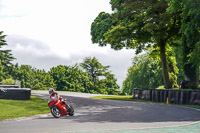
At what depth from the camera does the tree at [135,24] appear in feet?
96.7

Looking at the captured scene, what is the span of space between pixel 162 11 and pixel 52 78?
64970 millimetres

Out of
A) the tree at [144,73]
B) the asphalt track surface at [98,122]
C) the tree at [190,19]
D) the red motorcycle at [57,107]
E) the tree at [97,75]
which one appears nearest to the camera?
the asphalt track surface at [98,122]

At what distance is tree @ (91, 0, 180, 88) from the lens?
2947 cm

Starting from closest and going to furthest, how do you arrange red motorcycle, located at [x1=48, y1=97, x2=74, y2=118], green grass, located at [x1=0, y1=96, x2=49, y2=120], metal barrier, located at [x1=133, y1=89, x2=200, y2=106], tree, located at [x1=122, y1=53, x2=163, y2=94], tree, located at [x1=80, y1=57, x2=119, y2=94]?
red motorcycle, located at [x1=48, y1=97, x2=74, y2=118], green grass, located at [x1=0, y1=96, x2=49, y2=120], metal barrier, located at [x1=133, y1=89, x2=200, y2=106], tree, located at [x1=122, y1=53, x2=163, y2=94], tree, located at [x1=80, y1=57, x2=119, y2=94]

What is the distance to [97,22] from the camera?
36500 mm

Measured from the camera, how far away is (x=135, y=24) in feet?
101

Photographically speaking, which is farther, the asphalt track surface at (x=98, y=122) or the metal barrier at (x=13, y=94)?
the metal barrier at (x=13, y=94)

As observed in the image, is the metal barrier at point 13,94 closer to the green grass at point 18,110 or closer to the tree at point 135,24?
the green grass at point 18,110

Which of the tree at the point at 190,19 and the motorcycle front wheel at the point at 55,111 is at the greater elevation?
the tree at the point at 190,19

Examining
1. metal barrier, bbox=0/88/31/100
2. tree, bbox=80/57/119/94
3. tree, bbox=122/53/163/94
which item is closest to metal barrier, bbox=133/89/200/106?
metal barrier, bbox=0/88/31/100

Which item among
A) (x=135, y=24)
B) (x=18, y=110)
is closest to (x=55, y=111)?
(x=18, y=110)

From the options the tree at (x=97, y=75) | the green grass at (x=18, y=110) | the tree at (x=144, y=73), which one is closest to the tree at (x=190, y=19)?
the green grass at (x=18, y=110)

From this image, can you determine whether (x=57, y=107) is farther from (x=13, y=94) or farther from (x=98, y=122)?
(x=13, y=94)

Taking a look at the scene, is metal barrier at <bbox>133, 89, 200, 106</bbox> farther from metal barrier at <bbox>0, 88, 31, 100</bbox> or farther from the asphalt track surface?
metal barrier at <bbox>0, 88, 31, 100</bbox>
